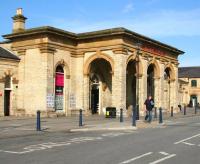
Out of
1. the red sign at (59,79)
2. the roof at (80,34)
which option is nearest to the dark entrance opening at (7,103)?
the red sign at (59,79)

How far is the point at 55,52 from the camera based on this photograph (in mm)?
35469

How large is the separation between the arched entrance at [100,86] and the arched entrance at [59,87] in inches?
171

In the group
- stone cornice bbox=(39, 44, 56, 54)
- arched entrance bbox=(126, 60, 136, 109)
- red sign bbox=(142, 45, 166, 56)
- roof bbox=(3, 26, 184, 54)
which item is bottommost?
arched entrance bbox=(126, 60, 136, 109)

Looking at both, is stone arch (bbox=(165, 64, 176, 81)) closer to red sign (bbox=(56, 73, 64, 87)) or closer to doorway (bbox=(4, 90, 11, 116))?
red sign (bbox=(56, 73, 64, 87))

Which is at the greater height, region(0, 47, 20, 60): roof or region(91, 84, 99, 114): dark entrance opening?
region(0, 47, 20, 60): roof

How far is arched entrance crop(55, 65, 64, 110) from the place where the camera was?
119 feet

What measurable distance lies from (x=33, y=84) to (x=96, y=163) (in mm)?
25713

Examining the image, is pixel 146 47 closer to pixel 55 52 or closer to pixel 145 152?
pixel 55 52

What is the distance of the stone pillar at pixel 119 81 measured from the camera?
35.5 meters

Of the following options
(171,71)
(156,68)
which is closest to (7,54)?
(156,68)

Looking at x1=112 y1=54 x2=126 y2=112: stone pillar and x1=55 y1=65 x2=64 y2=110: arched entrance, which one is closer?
x1=112 y1=54 x2=126 y2=112: stone pillar

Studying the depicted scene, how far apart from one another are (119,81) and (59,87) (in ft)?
18.2

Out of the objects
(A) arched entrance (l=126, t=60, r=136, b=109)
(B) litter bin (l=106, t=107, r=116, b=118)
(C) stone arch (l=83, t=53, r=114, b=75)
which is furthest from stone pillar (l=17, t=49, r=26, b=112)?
(A) arched entrance (l=126, t=60, r=136, b=109)

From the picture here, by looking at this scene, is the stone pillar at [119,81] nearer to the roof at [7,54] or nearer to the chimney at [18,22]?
the roof at [7,54]
